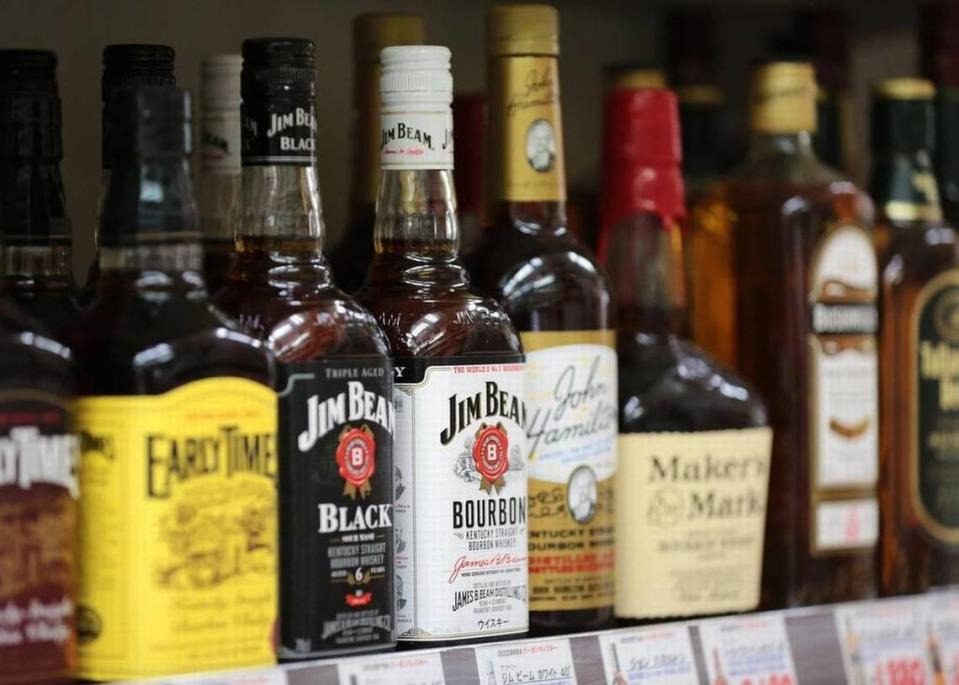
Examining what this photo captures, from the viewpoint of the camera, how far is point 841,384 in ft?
4.67

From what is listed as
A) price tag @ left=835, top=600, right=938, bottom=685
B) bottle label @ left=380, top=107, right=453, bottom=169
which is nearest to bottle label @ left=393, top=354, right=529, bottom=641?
bottle label @ left=380, top=107, right=453, bottom=169

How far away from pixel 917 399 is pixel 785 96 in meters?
0.28

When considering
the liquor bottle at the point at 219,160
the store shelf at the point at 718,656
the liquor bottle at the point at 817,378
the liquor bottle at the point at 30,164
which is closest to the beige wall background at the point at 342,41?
the liquor bottle at the point at 219,160

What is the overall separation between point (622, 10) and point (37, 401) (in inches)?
41.9

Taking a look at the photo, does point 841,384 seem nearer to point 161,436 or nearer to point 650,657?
point 650,657

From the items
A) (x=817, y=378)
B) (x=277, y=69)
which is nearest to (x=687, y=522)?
(x=817, y=378)

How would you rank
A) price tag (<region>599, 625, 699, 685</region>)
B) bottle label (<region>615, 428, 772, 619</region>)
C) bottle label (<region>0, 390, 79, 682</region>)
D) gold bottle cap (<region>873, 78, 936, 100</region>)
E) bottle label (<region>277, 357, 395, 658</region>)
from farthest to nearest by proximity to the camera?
gold bottle cap (<region>873, 78, 936, 100</region>), bottle label (<region>615, 428, 772, 619</region>), price tag (<region>599, 625, 699, 685</region>), bottle label (<region>277, 357, 395, 658</region>), bottle label (<region>0, 390, 79, 682</region>)

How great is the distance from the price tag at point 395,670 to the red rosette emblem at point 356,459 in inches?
4.0

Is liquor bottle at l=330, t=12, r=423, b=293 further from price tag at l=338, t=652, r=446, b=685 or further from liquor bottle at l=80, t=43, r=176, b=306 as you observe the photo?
price tag at l=338, t=652, r=446, b=685

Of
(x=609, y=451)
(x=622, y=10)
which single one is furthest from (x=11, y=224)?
(x=622, y=10)

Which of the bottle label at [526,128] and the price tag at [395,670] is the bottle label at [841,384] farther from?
the price tag at [395,670]

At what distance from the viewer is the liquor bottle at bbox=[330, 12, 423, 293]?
132cm

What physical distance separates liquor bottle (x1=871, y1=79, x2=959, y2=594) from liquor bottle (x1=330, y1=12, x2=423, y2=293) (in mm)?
462

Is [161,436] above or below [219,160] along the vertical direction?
below
